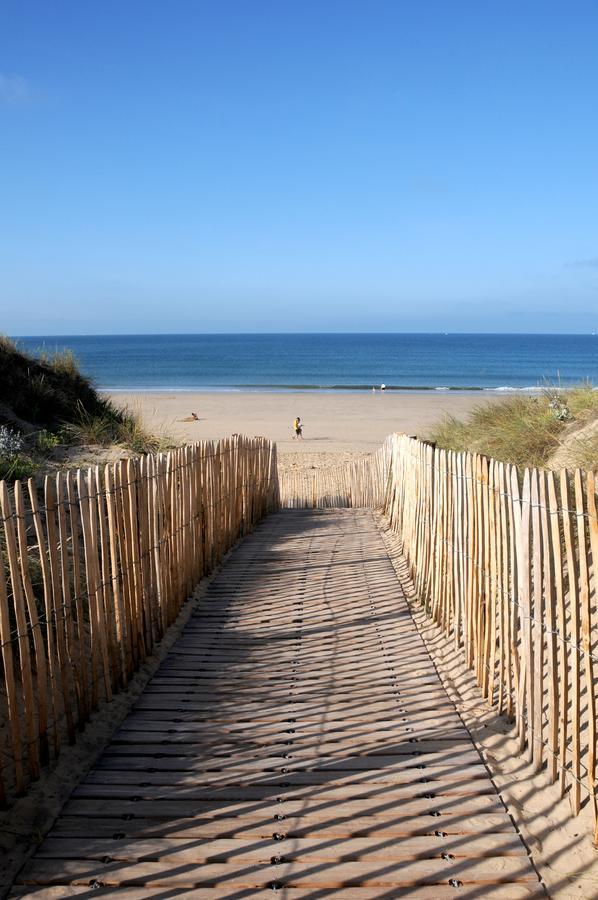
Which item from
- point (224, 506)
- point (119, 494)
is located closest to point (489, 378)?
point (224, 506)

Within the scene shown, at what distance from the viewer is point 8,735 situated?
320cm

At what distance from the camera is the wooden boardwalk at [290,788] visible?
7.89 feet

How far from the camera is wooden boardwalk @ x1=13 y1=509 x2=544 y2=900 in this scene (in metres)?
2.40

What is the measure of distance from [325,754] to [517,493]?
4.65 ft

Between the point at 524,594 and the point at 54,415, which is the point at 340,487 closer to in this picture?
the point at 54,415

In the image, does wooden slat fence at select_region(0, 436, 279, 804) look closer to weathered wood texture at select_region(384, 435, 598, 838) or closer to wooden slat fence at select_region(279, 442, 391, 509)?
weathered wood texture at select_region(384, 435, 598, 838)

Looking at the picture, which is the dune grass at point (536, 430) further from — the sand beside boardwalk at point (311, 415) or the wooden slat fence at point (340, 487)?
the sand beside boardwalk at point (311, 415)

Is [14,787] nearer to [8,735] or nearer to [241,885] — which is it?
[8,735]

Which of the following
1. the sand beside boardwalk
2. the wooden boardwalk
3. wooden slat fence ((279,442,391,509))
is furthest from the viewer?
the sand beside boardwalk

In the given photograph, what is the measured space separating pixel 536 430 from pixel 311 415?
2044cm

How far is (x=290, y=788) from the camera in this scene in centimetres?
293

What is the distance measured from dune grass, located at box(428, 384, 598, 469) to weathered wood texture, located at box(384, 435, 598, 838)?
1.91 metres

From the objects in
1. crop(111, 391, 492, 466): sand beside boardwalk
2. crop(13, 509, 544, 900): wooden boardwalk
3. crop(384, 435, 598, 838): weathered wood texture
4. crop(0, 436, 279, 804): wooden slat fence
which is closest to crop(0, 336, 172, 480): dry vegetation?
crop(0, 436, 279, 804): wooden slat fence

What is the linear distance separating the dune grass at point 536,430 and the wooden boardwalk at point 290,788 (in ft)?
10.1
